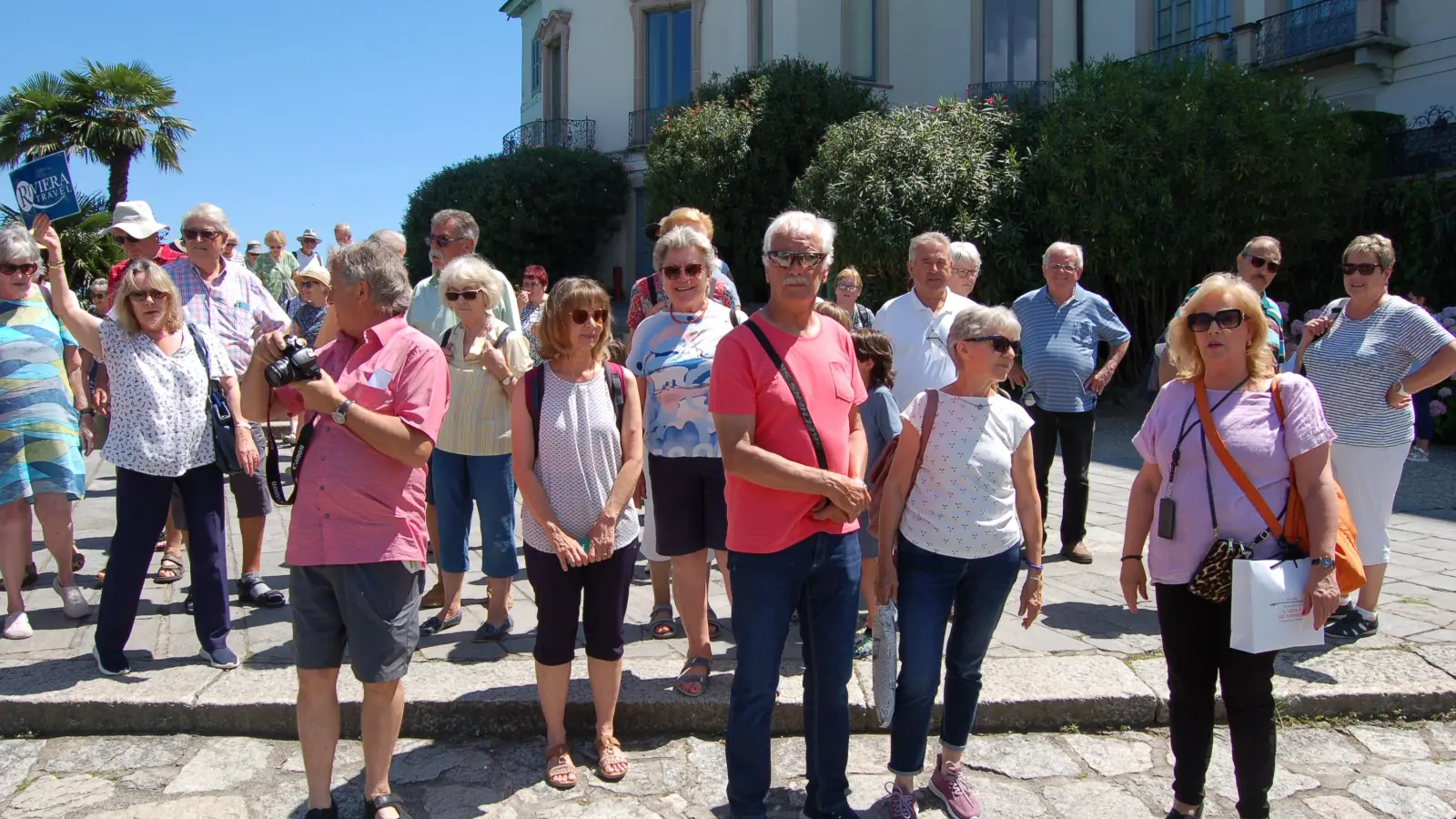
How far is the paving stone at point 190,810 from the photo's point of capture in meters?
3.37

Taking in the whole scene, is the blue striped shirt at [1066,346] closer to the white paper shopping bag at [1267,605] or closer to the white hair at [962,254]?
the white hair at [962,254]

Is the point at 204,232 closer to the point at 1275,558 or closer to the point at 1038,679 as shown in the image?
the point at 1038,679

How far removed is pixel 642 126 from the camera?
86.1 ft

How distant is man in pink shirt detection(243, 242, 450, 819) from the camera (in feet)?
10.2

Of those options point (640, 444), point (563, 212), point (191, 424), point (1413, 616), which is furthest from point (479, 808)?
point (563, 212)

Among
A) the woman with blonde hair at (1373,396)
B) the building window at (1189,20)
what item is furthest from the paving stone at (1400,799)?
the building window at (1189,20)

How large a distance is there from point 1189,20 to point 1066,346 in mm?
16496

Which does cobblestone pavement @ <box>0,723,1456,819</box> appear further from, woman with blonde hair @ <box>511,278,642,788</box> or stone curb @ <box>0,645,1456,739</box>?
woman with blonde hair @ <box>511,278,642,788</box>

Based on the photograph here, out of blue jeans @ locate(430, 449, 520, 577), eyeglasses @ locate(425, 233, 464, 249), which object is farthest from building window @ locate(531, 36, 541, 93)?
blue jeans @ locate(430, 449, 520, 577)

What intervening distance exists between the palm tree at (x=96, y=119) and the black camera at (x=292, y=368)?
2037cm

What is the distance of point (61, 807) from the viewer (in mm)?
3420

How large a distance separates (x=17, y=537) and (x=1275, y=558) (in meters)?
4.94

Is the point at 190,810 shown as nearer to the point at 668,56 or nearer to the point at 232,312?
the point at 232,312

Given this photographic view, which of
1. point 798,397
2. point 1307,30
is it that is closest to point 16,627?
point 798,397
